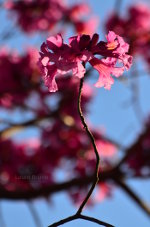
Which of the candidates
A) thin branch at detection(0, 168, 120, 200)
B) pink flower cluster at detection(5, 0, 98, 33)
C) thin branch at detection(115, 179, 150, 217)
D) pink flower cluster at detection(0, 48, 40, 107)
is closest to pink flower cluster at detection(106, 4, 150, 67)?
pink flower cluster at detection(5, 0, 98, 33)

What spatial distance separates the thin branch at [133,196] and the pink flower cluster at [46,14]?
67.5 inches

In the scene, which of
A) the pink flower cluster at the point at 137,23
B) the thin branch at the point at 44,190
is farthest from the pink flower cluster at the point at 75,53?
the pink flower cluster at the point at 137,23

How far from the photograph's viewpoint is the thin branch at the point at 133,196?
7.90ft

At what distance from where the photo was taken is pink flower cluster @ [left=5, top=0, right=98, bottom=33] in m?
3.54

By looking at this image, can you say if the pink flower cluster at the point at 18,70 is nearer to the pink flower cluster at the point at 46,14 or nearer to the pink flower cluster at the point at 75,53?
the pink flower cluster at the point at 46,14

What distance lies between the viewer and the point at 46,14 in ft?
11.9

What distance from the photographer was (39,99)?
3.67 meters

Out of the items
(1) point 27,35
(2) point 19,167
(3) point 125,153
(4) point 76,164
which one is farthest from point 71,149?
(3) point 125,153

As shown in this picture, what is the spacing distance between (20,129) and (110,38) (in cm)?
165

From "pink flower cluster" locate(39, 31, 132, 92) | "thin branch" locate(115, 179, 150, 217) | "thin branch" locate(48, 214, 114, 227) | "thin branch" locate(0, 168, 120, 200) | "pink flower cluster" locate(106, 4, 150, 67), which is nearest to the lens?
"thin branch" locate(48, 214, 114, 227)

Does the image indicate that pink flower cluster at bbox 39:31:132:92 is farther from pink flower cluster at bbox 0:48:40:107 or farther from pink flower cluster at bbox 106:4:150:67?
pink flower cluster at bbox 106:4:150:67

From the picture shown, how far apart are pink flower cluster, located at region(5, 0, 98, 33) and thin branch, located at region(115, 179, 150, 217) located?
5.63 feet

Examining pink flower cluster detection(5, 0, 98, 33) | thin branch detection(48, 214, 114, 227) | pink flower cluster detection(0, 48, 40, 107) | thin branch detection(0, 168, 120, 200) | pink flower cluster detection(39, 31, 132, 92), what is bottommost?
thin branch detection(48, 214, 114, 227)

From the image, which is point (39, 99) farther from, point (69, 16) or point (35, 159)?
point (69, 16)
